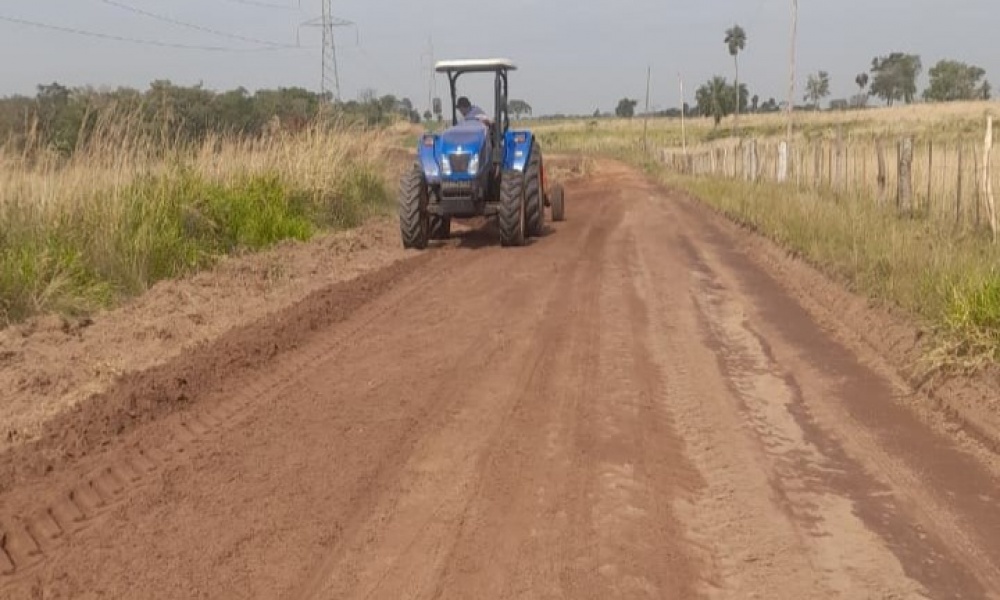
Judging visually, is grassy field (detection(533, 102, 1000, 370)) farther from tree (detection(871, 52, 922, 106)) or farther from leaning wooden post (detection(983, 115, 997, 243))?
tree (detection(871, 52, 922, 106))

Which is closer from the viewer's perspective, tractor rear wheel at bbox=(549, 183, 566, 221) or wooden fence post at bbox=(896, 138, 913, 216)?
wooden fence post at bbox=(896, 138, 913, 216)

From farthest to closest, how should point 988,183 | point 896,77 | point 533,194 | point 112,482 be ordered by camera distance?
point 896,77, point 533,194, point 988,183, point 112,482

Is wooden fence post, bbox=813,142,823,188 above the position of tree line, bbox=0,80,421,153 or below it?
below

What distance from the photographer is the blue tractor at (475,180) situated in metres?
13.8

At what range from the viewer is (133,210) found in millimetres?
10438

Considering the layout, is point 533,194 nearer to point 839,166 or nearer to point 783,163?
point 839,166

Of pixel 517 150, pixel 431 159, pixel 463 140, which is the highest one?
pixel 463 140

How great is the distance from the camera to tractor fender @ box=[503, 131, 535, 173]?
1456cm

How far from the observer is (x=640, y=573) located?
12.7 feet

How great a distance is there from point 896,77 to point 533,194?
4120 inches

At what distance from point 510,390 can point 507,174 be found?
813 centimetres

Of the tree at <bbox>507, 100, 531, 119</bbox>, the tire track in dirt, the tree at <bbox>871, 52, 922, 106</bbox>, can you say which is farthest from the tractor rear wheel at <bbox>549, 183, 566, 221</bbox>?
the tree at <bbox>871, 52, 922, 106</bbox>

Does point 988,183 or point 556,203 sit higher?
point 988,183

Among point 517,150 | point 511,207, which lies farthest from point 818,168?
point 511,207
